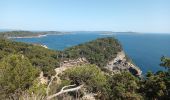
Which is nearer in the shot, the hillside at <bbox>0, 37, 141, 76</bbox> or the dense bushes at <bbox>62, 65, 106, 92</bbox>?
the dense bushes at <bbox>62, 65, 106, 92</bbox>

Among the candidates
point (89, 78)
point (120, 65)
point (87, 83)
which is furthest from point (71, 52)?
point (87, 83)

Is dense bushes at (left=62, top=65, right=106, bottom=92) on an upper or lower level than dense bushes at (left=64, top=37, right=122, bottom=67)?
upper

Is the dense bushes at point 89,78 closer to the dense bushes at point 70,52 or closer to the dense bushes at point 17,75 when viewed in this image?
the dense bushes at point 17,75

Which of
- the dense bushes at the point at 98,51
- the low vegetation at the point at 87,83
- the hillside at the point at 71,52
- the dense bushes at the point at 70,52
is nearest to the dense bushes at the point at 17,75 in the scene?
the low vegetation at the point at 87,83

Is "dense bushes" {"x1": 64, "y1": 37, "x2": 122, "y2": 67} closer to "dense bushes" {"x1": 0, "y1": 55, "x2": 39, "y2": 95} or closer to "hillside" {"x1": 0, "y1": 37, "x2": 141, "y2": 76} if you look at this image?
"hillside" {"x1": 0, "y1": 37, "x2": 141, "y2": 76}

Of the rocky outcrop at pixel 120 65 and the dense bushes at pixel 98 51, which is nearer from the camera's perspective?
the dense bushes at pixel 98 51

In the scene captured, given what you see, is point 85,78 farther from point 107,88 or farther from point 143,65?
point 143,65

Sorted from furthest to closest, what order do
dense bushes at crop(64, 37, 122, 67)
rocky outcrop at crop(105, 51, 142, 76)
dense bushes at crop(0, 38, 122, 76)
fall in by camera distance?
rocky outcrop at crop(105, 51, 142, 76) → dense bushes at crop(64, 37, 122, 67) → dense bushes at crop(0, 38, 122, 76)

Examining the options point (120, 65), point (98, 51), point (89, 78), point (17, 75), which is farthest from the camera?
point (98, 51)

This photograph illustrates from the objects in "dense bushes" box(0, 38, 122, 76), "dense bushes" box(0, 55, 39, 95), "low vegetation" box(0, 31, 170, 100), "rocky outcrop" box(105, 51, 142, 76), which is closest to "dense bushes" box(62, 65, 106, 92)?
"low vegetation" box(0, 31, 170, 100)

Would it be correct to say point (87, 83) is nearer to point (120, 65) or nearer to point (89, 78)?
point (89, 78)

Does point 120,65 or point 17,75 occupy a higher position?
point 17,75

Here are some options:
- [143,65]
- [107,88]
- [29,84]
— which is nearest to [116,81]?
[107,88]
